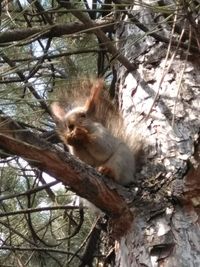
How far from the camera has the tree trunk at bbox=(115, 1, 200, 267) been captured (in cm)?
158

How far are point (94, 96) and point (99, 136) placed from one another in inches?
6.3

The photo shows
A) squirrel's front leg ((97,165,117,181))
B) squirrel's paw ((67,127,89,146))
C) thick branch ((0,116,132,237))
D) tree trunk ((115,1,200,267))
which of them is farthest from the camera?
squirrel's paw ((67,127,89,146))

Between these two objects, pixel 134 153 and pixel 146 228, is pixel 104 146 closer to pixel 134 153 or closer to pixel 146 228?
pixel 134 153

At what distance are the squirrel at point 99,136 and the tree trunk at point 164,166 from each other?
1.8 inches

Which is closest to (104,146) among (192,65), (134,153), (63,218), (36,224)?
(134,153)

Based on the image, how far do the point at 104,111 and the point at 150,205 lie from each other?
0.51 m

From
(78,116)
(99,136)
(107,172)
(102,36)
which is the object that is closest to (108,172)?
(107,172)

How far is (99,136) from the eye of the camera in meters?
1.93

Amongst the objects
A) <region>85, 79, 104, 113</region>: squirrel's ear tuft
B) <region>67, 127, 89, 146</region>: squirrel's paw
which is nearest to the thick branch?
<region>67, 127, 89, 146</region>: squirrel's paw

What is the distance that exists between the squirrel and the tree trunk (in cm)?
5

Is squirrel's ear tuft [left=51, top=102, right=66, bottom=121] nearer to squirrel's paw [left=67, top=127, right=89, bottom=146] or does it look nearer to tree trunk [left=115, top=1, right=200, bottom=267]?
squirrel's paw [left=67, top=127, right=89, bottom=146]

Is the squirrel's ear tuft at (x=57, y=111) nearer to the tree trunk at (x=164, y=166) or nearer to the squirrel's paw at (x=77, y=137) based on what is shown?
the squirrel's paw at (x=77, y=137)

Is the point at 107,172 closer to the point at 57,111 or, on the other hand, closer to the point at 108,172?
the point at 108,172

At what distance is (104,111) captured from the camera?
207 centimetres
